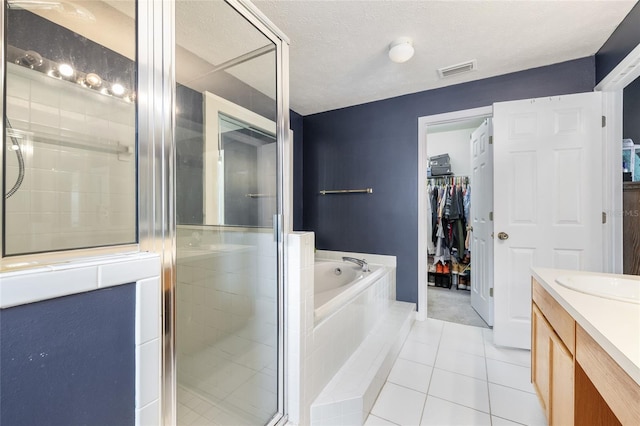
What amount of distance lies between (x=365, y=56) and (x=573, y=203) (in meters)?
2.02

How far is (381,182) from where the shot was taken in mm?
2883

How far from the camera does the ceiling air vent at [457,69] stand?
212cm

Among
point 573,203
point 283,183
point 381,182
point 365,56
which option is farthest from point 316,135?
point 573,203

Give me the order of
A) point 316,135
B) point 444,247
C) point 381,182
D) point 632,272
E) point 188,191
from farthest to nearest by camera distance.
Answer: point 444,247, point 316,135, point 381,182, point 632,272, point 188,191

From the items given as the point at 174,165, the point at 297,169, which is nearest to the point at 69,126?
the point at 174,165

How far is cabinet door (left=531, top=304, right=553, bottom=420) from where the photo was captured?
3.94 ft

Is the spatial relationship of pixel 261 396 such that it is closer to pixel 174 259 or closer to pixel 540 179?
pixel 174 259

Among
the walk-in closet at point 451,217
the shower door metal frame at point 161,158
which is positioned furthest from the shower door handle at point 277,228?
the walk-in closet at point 451,217

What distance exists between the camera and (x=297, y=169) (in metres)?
3.28

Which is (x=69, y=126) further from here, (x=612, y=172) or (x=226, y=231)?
(x=612, y=172)

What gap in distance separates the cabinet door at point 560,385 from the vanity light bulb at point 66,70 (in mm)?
2503

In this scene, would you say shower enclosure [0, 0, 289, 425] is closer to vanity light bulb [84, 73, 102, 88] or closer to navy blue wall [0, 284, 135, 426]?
vanity light bulb [84, 73, 102, 88]

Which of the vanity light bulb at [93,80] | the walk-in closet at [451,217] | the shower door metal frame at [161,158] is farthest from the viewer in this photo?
the walk-in closet at [451,217]

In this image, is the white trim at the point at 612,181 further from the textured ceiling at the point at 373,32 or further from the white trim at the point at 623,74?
the textured ceiling at the point at 373,32
